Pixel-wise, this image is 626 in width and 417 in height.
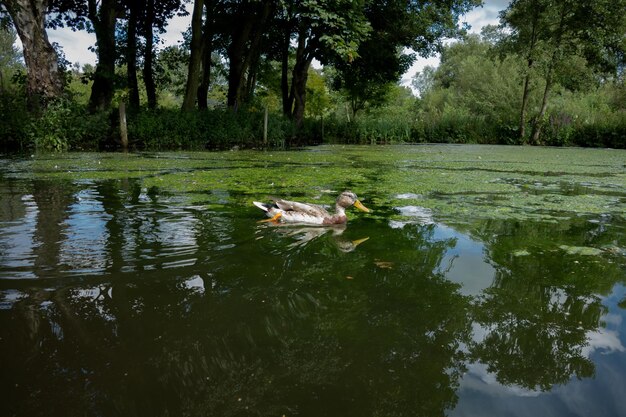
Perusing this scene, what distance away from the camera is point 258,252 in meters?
4.11

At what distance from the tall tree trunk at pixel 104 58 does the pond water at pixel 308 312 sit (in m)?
14.4

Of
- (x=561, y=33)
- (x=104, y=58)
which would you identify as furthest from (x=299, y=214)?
(x=561, y=33)

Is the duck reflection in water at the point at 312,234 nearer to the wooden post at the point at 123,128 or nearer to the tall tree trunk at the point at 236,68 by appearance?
the wooden post at the point at 123,128

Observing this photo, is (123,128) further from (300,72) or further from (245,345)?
(245,345)

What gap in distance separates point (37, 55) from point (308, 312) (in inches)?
656

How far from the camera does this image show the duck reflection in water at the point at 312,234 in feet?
14.8

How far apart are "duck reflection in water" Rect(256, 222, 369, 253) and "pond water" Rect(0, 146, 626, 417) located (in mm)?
36

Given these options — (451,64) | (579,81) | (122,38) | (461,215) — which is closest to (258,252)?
(461,215)

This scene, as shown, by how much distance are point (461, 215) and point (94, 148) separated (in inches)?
575

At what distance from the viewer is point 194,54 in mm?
18828

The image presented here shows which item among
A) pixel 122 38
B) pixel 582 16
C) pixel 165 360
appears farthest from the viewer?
pixel 582 16

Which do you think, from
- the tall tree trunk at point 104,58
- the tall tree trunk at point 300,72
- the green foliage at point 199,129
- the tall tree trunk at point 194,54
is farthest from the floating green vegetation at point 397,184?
the tall tree trunk at point 300,72

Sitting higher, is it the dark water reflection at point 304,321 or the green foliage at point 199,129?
the green foliage at point 199,129

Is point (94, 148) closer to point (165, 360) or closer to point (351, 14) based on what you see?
point (351, 14)
